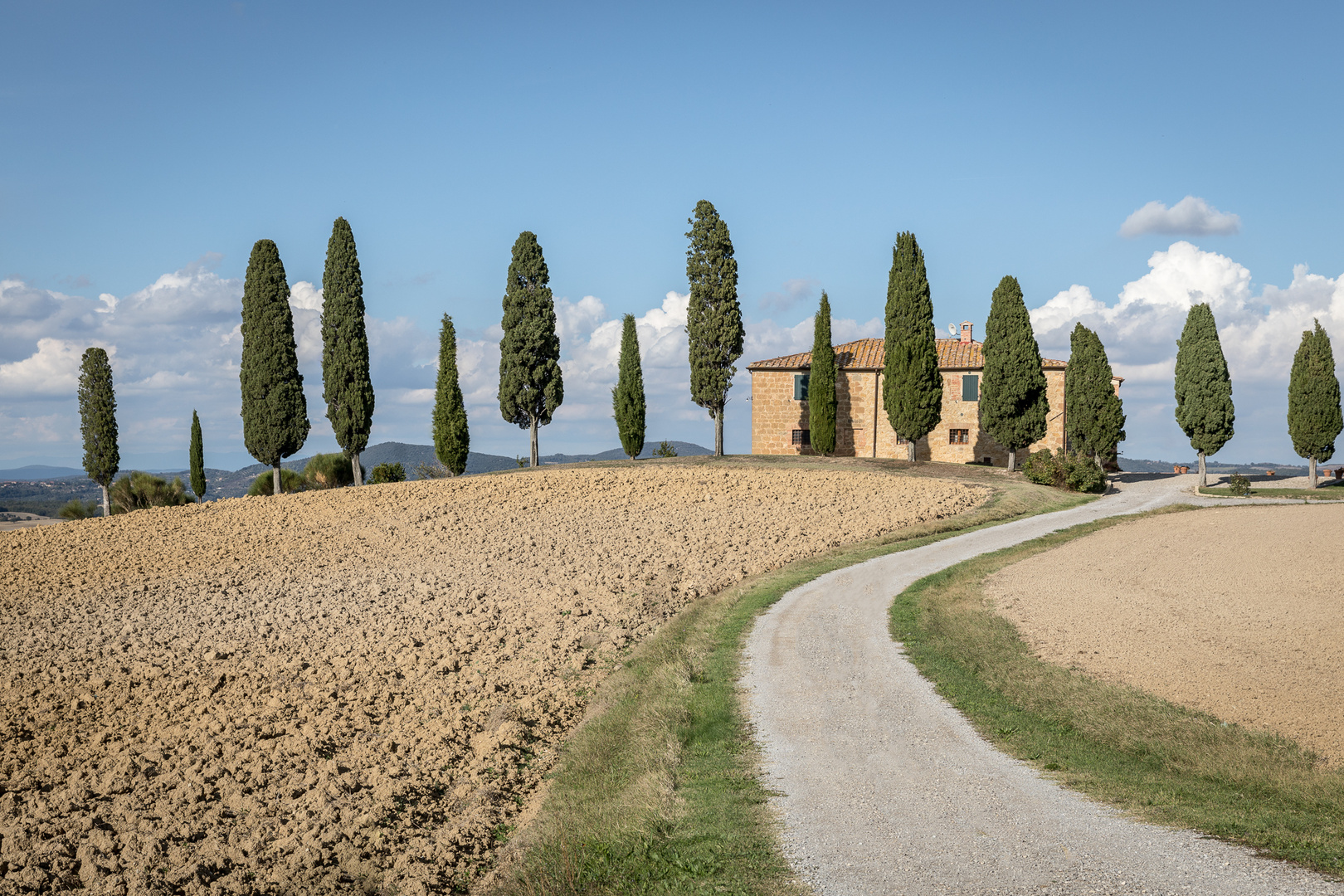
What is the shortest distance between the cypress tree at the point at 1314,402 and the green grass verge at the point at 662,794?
42435 millimetres

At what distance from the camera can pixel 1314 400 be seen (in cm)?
4450

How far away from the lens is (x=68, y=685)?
43.9ft

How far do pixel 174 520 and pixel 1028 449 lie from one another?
43.7 meters

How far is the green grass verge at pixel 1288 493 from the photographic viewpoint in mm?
37250

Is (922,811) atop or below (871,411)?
below

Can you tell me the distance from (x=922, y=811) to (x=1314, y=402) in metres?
47.9

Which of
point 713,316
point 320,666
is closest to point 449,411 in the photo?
point 713,316

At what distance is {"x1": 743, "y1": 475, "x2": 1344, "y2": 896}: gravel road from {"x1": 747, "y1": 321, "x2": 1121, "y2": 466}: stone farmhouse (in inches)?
1566

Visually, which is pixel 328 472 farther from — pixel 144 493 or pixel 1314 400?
pixel 1314 400

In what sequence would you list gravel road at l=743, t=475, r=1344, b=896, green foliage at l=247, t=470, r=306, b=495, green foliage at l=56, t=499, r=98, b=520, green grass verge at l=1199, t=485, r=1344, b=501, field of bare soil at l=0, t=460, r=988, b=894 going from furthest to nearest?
green foliage at l=247, t=470, r=306, b=495
green foliage at l=56, t=499, r=98, b=520
green grass verge at l=1199, t=485, r=1344, b=501
field of bare soil at l=0, t=460, r=988, b=894
gravel road at l=743, t=475, r=1344, b=896

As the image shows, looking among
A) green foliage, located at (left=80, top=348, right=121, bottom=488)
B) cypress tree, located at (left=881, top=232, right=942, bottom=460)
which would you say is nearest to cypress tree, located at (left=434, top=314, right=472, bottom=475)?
green foliage, located at (left=80, top=348, right=121, bottom=488)

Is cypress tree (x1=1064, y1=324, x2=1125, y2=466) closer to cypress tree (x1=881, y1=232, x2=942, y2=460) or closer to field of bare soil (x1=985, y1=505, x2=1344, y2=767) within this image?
cypress tree (x1=881, y1=232, x2=942, y2=460)

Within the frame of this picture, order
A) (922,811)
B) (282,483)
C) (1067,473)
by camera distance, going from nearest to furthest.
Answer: (922,811)
(1067,473)
(282,483)

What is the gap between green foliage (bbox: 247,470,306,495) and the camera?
43156 mm
